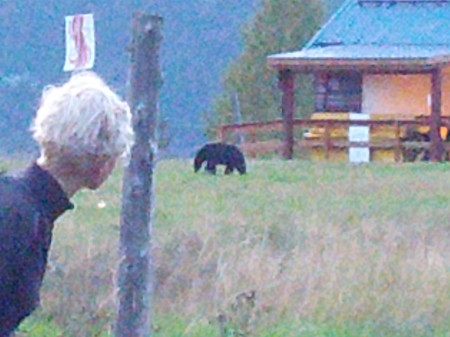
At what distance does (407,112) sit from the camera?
1390 inches

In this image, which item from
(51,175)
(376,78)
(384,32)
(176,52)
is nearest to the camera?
(51,175)

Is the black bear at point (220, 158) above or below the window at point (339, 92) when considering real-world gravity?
→ below

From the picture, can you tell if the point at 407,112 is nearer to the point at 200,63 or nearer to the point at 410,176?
the point at 410,176

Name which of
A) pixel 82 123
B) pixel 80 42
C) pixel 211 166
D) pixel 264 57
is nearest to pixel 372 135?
pixel 211 166

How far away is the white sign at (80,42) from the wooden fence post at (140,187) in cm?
142

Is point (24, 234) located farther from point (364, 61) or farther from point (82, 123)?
point (364, 61)

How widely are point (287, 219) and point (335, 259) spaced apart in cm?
286

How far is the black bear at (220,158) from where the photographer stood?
22.5 metres

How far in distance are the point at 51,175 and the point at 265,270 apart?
639 cm

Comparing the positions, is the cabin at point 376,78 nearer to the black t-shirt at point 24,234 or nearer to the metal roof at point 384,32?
the metal roof at point 384,32

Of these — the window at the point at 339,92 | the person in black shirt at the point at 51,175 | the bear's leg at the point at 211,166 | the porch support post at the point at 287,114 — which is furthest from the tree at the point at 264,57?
the person in black shirt at the point at 51,175

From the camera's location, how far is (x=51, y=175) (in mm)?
4965

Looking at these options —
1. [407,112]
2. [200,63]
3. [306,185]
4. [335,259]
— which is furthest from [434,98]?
[200,63]

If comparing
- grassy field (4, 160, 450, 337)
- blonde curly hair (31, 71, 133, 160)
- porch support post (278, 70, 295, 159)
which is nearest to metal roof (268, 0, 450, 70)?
porch support post (278, 70, 295, 159)
